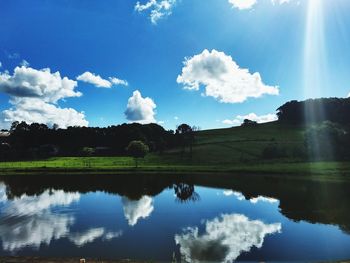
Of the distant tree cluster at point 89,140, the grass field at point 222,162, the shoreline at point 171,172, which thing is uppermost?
the distant tree cluster at point 89,140

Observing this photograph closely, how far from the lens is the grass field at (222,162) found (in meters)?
86.8

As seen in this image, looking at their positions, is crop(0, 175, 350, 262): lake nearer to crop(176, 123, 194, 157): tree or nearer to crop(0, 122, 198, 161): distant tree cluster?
crop(176, 123, 194, 157): tree

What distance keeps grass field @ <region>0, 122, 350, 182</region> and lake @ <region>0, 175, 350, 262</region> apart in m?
21.6

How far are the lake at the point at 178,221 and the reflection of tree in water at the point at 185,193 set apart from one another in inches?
5.8

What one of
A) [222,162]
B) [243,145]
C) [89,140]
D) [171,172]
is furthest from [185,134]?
[171,172]

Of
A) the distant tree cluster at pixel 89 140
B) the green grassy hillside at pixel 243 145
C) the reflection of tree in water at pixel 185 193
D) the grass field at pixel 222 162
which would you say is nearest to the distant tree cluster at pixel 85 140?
the distant tree cluster at pixel 89 140

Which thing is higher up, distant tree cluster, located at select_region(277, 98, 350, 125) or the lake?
distant tree cluster, located at select_region(277, 98, 350, 125)

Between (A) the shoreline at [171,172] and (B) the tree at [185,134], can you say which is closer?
(A) the shoreline at [171,172]

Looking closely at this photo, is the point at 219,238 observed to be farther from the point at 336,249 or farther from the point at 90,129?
the point at 90,129

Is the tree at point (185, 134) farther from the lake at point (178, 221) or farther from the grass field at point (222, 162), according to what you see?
the lake at point (178, 221)

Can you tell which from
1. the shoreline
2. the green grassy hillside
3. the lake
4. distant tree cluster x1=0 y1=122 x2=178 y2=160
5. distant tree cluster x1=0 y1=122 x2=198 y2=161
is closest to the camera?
the lake

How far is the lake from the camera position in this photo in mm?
26766

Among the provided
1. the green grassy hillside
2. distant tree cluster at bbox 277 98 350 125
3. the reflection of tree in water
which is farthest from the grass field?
the reflection of tree in water

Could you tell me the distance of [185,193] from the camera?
58.5 meters
